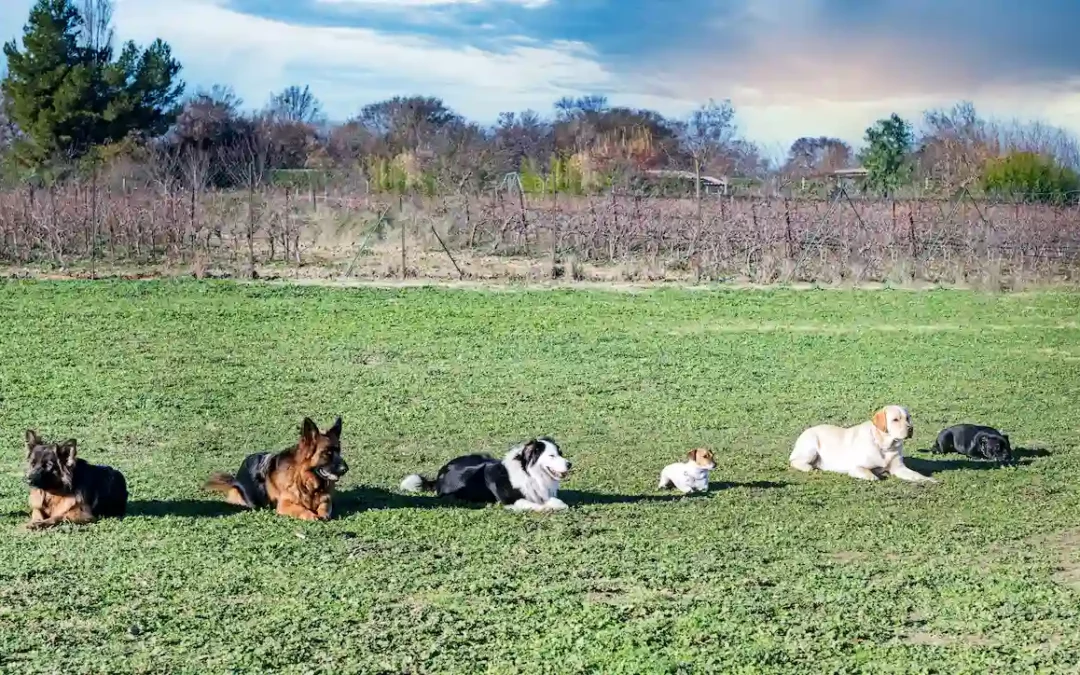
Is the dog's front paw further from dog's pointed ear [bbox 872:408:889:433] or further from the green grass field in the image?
dog's pointed ear [bbox 872:408:889:433]

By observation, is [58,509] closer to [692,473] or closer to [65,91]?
[692,473]

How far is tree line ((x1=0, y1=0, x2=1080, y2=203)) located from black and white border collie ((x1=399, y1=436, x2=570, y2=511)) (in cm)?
2503

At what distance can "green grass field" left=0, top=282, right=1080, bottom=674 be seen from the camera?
559cm

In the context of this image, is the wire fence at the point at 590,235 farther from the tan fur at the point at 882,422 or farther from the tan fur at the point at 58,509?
the tan fur at the point at 58,509

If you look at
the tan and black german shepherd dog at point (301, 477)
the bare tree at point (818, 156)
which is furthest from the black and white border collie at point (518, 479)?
the bare tree at point (818, 156)

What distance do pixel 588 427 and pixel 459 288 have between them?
12.0m

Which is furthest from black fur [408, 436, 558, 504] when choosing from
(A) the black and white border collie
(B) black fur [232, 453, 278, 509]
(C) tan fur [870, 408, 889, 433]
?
(C) tan fur [870, 408, 889, 433]

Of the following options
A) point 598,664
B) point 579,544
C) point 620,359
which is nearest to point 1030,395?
point 620,359

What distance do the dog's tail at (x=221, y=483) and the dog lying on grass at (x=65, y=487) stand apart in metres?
0.67

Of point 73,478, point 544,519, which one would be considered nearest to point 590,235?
point 544,519

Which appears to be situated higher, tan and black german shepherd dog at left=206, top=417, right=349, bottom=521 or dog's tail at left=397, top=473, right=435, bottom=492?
tan and black german shepherd dog at left=206, top=417, right=349, bottom=521

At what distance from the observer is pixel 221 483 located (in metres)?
8.21

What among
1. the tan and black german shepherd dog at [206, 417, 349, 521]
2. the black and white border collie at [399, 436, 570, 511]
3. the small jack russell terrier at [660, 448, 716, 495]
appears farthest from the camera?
the small jack russell terrier at [660, 448, 716, 495]

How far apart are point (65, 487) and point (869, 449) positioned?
533cm
